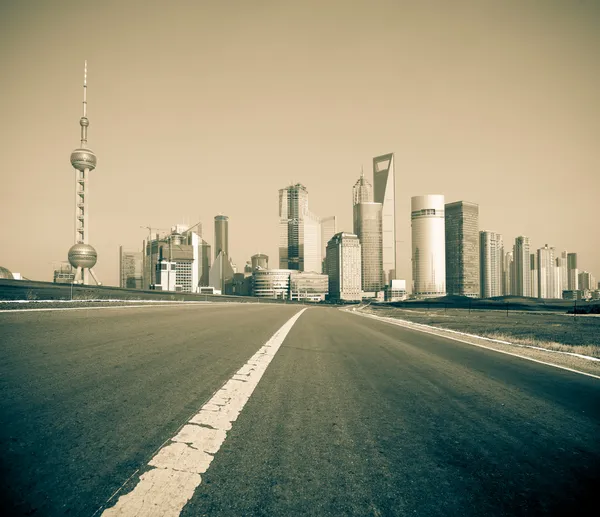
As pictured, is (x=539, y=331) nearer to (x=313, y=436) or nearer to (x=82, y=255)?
(x=313, y=436)

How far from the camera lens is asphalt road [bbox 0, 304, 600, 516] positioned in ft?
7.14

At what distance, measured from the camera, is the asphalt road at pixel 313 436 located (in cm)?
218

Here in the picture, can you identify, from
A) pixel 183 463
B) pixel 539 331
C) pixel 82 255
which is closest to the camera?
pixel 183 463

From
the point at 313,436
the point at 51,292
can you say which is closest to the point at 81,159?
the point at 51,292

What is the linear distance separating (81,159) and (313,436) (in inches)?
7225

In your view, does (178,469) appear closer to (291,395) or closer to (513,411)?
(291,395)

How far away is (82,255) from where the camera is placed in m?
158

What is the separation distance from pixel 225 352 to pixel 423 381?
3.51 m

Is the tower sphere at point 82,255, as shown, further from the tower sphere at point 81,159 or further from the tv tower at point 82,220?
the tower sphere at point 81,159

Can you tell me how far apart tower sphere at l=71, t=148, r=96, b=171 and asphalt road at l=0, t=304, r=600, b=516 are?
17888 centimetres

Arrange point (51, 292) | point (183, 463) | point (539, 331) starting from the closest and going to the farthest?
point (183, 463) → point (539, 331) → point (51, 292)

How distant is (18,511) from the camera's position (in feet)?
6.26

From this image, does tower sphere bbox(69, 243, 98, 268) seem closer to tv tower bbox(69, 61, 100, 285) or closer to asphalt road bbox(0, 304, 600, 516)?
tv tower bbox(69, 61, 100, 285)

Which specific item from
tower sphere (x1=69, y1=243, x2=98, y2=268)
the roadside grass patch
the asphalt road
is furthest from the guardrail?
tower sphere (x1=69, y1=243, x2=98, y2=268)
